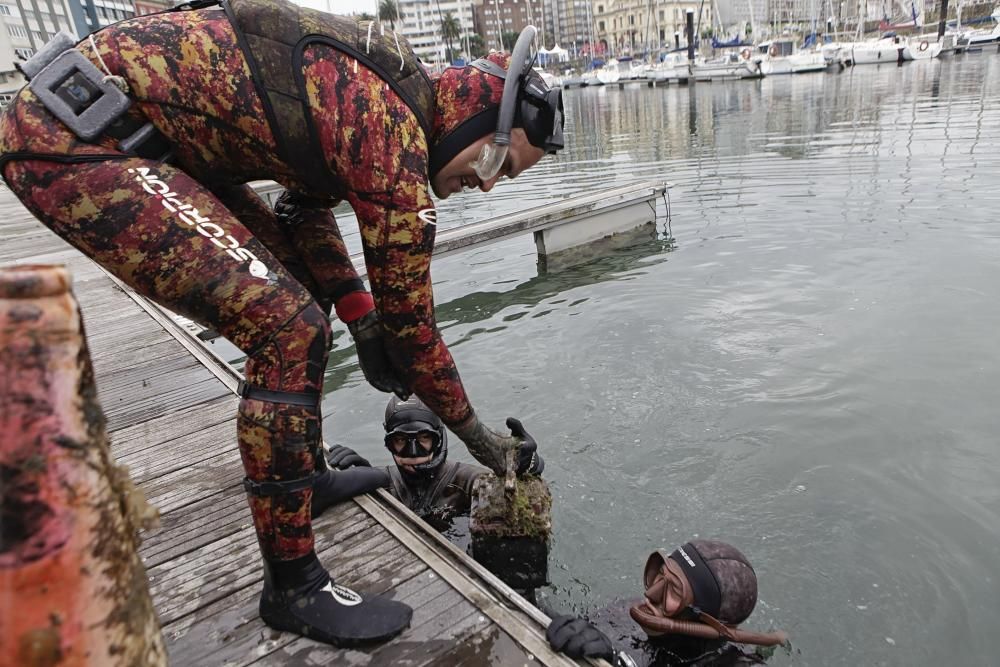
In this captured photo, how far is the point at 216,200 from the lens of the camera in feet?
6.43

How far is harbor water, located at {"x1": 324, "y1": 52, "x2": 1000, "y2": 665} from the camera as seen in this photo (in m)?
3.60

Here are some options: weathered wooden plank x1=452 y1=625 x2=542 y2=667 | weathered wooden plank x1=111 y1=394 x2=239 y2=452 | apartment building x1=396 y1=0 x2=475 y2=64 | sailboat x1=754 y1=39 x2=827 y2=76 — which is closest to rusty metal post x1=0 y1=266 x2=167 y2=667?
weathered wooden plank x1=452 y1=625 x2=542 y2=667

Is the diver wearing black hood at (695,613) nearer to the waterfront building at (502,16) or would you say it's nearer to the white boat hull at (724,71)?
the white boat hull at (724,71)

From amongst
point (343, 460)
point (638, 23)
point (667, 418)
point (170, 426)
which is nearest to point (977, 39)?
point (638, 23)

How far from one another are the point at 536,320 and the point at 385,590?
5380 millimetres

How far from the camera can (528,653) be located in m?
2.21

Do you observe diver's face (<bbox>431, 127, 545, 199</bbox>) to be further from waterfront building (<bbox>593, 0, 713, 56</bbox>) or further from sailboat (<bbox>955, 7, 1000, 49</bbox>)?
waterfront building (<bbox>593, 0, 713, 56</bbox>)

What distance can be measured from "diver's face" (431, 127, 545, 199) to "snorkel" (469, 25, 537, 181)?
0.02 meters

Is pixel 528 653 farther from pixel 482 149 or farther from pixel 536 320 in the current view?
pixel 536 320

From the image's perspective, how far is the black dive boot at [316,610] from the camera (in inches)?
86.9

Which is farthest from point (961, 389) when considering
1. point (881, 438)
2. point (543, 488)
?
point (543, 488)

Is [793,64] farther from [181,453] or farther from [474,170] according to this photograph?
[474,170]

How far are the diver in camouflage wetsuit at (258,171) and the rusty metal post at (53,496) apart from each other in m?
1.20

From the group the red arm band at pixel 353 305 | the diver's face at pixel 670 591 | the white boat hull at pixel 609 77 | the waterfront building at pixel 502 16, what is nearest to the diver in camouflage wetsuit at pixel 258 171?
the red arm band at pixel 353 305
